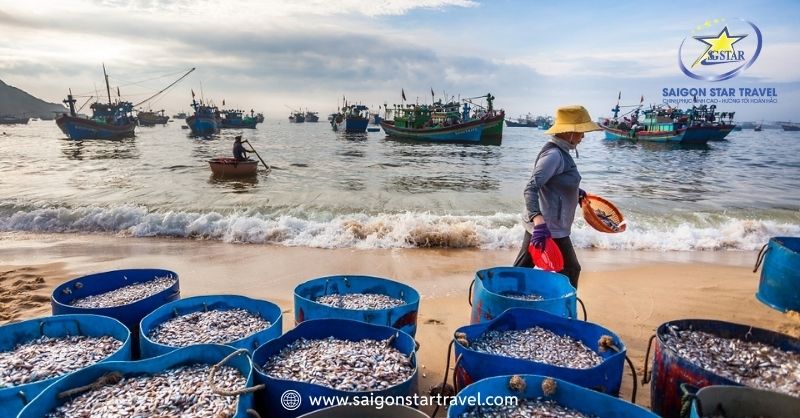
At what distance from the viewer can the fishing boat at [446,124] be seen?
38.7 meters

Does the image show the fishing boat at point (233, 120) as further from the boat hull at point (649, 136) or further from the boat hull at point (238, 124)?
the boat hull at point (649, 136)

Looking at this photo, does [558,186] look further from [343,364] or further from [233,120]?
[233,120]

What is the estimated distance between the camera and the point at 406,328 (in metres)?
3.03

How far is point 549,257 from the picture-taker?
3.66 meters

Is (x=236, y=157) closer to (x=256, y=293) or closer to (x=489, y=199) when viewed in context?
(x=489, y=199)

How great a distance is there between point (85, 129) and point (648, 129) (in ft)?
171

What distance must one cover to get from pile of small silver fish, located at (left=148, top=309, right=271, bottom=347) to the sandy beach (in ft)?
4.82

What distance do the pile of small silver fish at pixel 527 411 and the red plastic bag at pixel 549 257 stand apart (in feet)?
5.65

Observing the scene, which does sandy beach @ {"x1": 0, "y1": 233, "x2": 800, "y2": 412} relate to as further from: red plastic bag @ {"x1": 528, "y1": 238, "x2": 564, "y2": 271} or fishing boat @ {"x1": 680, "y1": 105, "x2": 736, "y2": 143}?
fishing boat @ {"x1": 680, "y1": 105, "x2": 736, "y2": 143}

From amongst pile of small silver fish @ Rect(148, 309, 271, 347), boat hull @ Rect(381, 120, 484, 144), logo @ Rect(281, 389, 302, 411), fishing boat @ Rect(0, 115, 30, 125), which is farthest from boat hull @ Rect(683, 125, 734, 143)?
A: fishing boat @ Rect(0, 115, 30, 125)

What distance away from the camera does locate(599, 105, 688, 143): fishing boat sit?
37.8m

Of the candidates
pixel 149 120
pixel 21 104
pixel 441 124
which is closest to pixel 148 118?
pixel 149 120

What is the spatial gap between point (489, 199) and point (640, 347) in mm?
9924

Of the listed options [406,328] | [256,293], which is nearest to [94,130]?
[256,293]
